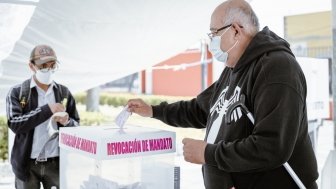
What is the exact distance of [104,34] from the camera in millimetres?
3408

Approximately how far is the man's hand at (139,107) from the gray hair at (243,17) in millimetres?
620

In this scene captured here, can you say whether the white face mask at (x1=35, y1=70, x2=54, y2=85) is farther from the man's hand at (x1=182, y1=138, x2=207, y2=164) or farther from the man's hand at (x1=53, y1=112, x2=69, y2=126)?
the man's hand at (x1=182, y1=138, x2=207, y2=164)

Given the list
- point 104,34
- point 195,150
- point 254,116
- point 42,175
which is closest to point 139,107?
point 195,150

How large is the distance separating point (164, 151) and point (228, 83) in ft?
1.18

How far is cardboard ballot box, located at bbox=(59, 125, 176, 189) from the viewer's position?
153 centimetres

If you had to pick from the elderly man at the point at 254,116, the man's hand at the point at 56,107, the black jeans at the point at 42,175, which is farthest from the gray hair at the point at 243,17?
the black jeans at the point at 42,175

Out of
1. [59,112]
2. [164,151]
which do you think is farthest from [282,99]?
[59,112]

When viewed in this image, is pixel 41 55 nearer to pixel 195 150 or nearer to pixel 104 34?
pixel 104 34

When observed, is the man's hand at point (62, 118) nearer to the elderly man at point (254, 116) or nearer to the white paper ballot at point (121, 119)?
the white paper ballot at point (121, 119)

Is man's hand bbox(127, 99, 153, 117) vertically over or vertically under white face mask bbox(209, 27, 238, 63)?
under

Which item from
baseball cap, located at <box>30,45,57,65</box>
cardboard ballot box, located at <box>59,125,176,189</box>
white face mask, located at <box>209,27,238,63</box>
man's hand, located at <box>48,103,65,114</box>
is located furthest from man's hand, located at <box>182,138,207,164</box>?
baseball cap, located at <box>30,45,57,65</box>

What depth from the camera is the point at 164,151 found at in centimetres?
167

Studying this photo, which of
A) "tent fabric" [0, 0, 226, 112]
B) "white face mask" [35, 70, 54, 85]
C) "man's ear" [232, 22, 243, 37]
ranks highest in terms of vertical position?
"tent fabric" [0, 0, 226, 112]

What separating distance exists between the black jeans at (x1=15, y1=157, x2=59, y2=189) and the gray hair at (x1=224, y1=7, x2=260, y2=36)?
156cm
